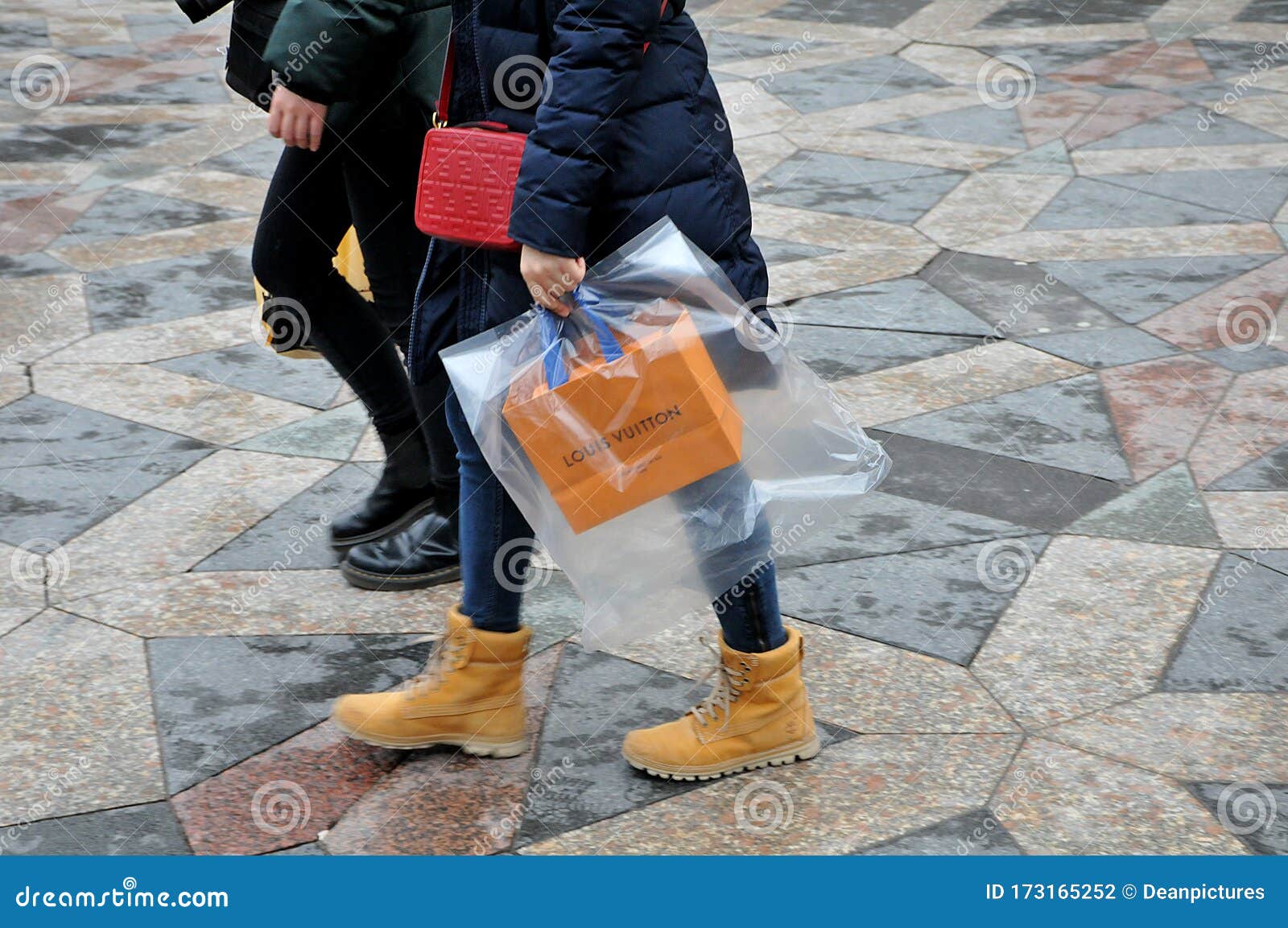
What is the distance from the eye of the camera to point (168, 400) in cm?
421

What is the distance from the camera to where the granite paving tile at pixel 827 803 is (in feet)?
8.04

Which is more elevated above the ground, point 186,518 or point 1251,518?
point 1251,518

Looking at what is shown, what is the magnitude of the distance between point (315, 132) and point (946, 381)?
2.12 meters

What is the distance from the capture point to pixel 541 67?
223cm

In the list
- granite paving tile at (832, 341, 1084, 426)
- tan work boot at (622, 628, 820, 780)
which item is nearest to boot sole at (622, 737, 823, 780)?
tan work boot at (622, 628, 820, 780)

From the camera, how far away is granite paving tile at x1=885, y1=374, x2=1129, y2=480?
12.5ft

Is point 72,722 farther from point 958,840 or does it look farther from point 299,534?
point 958,840

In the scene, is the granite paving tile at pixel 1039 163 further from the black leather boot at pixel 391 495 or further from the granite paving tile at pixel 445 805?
the granite paving tile at pixel 445 805

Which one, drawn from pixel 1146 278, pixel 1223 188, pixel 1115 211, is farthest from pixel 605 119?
pixel 1223 188

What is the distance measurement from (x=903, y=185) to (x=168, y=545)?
3.66 meters

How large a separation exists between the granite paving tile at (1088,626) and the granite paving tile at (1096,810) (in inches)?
6.3

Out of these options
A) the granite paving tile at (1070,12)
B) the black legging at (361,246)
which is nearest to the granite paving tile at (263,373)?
the black legging at (361,246)

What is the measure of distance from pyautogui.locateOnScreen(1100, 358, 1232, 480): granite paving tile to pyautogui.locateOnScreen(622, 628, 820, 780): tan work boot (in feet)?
4.94

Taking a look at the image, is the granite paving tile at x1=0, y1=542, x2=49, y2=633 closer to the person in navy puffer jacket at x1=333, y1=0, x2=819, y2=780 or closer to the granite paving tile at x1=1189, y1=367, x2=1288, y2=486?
the person in navy puffer jacket at x1=333, y1=0, x2=819, y2=780
